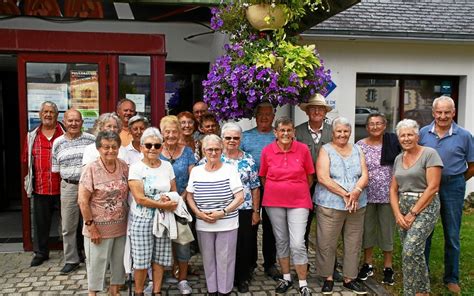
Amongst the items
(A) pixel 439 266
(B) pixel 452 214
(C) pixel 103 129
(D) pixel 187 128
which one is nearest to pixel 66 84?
(C) pixel 103 129

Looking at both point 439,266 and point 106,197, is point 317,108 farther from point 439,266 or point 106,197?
point 439,266

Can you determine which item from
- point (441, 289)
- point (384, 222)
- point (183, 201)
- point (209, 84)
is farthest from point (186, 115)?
point (441, 289)

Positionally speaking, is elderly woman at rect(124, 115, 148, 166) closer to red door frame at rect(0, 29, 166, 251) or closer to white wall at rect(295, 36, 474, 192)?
red door frame at rect(0, 29, 166, 251)

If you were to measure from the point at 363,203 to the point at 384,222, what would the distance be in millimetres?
483

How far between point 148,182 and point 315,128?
1.96 meters

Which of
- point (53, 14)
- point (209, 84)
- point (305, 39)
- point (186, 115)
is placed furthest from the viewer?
point (305, 39)

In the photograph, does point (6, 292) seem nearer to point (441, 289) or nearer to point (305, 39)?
point (441, 289)

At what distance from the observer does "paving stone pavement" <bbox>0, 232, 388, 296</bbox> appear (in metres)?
4.46

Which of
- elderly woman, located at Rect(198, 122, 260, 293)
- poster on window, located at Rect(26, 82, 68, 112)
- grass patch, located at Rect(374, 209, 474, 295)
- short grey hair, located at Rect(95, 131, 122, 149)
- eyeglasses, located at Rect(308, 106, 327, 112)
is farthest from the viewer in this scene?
poster on window, located at Rect(26, 82, 68, 112)

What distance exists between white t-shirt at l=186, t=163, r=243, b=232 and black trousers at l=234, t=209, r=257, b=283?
1.04 ft

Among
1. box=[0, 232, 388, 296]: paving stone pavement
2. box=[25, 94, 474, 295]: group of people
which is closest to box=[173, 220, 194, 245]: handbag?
box=[25, 94, 474, 295]: group of people

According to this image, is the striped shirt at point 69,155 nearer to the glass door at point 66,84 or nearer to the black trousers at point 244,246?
the glass door at point 66,84

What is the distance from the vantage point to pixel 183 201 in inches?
161

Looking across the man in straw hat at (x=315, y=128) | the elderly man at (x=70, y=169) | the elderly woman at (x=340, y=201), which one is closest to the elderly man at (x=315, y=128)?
the man in straw hat at (x=315, y=128)
